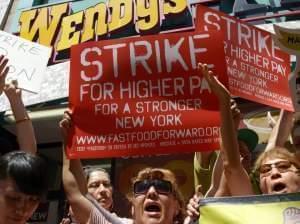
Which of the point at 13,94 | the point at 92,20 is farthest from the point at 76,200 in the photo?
the point at 92,20

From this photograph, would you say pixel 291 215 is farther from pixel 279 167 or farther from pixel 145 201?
pixel 145 201

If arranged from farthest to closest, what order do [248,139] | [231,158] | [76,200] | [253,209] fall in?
[248,139]
[76,200]
[231,158]
[253,209]

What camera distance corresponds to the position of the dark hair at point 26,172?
2.25 meters

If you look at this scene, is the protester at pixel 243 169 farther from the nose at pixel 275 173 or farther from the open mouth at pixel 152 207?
the open mouth at pixel 152 207

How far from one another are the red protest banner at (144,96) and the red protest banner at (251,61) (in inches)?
10.1

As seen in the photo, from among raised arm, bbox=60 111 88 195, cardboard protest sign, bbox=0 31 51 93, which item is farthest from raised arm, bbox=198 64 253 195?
cardboard protest sign, bbox=0 31 51 93

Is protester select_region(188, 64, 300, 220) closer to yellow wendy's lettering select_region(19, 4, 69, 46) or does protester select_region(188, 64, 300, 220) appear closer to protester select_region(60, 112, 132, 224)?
protester select_region(60, 112, 132, 224)

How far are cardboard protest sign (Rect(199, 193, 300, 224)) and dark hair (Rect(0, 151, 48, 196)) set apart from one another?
0.63 metres

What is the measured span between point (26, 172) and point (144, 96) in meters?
1.09

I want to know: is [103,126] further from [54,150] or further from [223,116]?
[54,150]

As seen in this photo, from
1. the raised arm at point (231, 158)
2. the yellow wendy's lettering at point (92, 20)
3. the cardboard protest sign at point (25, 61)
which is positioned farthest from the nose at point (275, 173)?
the yellow wendy's lettering at point (92, 20)

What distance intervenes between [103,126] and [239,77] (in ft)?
2.72

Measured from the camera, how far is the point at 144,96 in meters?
3.22

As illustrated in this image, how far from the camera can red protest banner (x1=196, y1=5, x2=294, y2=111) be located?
11.3 feet
